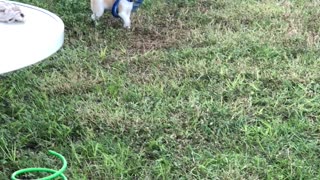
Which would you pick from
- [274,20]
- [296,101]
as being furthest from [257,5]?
[296,101]

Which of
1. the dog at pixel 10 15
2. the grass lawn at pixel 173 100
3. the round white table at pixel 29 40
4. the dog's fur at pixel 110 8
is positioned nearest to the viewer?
the round white table at pixel 29 40

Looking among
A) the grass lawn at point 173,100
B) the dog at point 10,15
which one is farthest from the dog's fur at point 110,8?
the dog at point 10,15

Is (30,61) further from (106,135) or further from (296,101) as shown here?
(296,101)

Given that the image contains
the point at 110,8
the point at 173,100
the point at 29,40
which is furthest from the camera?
the point at 110,8

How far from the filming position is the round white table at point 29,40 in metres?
1.90

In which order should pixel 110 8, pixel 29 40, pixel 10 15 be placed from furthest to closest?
pixel 110 8
pixel 10 15
pixel 29 40

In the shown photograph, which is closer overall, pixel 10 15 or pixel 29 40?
pixel 29 40

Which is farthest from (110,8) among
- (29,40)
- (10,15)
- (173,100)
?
(29,40)

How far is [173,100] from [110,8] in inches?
53.0

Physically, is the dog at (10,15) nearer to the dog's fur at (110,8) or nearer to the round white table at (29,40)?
the round white table at (29,40)

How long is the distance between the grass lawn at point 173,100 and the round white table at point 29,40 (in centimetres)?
69

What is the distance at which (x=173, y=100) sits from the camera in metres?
3.29

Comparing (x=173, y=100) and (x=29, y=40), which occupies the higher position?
(x=29, y=40)

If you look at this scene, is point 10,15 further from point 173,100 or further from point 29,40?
point 173,100
